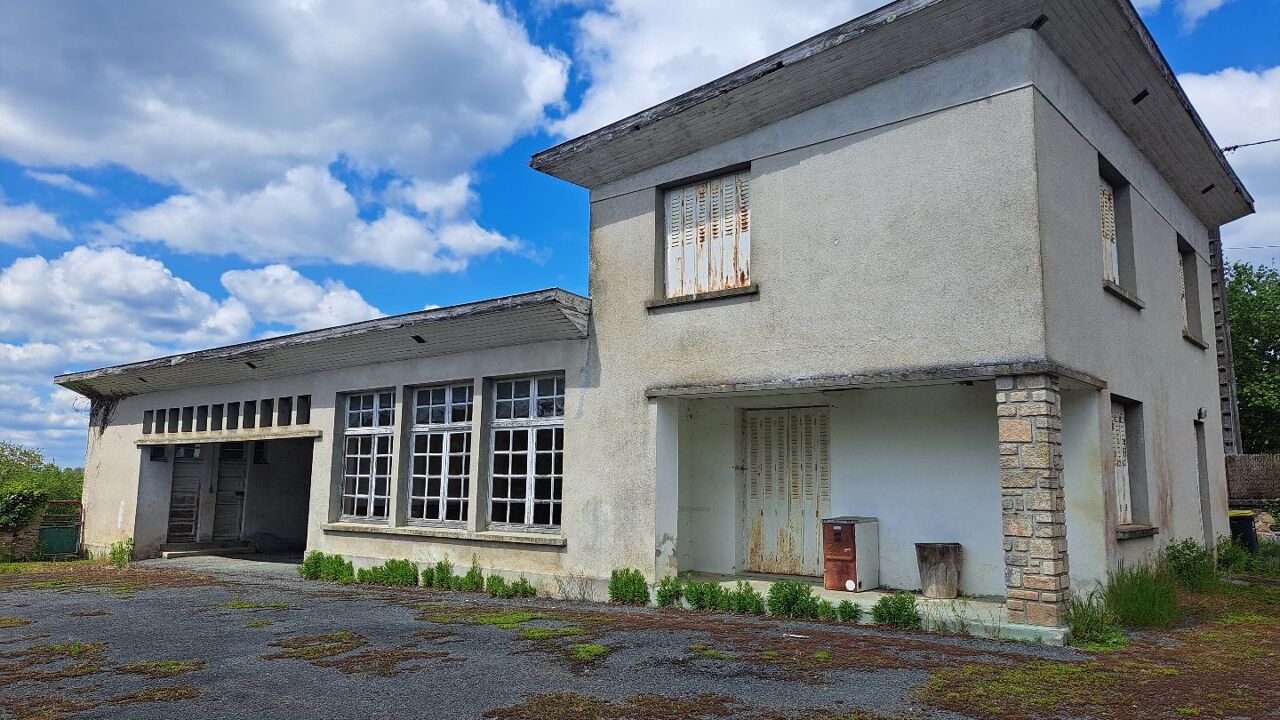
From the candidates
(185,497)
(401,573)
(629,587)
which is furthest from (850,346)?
(185,497)

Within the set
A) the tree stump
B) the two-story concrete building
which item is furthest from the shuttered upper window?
the tree stump

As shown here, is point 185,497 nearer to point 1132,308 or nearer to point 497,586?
point 497,586

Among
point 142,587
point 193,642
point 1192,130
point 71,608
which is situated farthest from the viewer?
point 142,587

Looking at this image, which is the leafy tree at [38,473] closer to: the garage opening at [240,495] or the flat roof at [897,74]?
the garage opening at [240,495]

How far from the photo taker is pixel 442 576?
11570mm

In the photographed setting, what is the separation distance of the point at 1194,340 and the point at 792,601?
7.71 meters

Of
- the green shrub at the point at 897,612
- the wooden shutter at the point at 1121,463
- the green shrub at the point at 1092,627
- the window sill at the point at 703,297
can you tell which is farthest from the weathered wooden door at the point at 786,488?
the green shrub at the point at 1092,627

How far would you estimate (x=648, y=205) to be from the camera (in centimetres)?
1034

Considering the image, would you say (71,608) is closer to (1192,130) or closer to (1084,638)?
(1084,638)

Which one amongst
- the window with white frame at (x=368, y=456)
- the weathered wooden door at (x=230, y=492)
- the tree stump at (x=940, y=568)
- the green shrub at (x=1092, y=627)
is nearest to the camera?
the green shrub at (x=1092, y=627)

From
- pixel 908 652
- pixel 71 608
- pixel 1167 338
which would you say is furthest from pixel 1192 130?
pixel 71 608

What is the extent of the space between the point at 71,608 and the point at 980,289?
10.3 m

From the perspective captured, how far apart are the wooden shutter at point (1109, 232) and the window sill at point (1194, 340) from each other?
2813 mm

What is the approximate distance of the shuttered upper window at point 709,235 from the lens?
965 centimetres
